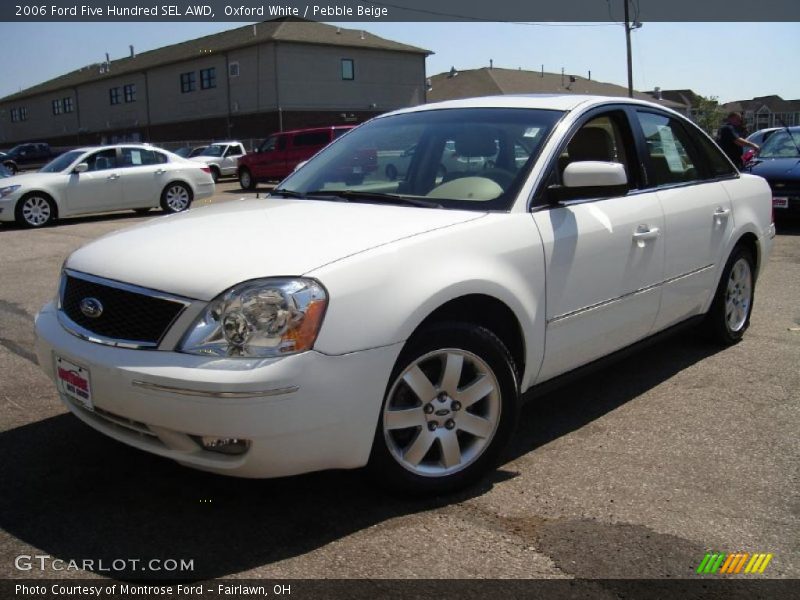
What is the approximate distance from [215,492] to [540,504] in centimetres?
133

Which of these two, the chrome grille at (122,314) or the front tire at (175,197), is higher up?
the front tire at (175,197)

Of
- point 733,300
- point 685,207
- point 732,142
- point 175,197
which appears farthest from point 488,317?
point 175,197

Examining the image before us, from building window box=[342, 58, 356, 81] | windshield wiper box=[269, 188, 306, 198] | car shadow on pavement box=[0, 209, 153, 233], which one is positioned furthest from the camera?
building window box=[342, 58, 356, 81]

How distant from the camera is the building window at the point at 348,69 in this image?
1762 inches

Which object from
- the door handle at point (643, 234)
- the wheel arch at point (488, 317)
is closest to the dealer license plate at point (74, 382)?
the wheel arch at point (488, 317)

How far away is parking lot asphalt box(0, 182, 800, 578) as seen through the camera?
105 inches

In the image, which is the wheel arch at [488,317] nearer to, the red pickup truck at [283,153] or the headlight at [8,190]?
the headlight at [8,190]

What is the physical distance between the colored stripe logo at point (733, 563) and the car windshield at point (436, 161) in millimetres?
1649

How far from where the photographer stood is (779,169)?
11320 millimetres

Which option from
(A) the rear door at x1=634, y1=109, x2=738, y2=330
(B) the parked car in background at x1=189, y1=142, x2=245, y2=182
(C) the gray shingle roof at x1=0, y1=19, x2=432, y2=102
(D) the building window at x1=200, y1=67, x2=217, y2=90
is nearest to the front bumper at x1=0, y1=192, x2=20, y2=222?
(A) the rear door at x1=634, y1=109, x2=738, y2=330

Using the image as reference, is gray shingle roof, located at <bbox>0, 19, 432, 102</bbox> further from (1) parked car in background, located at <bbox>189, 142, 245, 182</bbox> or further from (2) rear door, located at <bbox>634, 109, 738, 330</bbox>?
(2) rear door, located at <bbox>634, 109, 738, 330</bbox>

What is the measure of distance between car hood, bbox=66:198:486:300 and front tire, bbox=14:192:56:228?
11.3 m

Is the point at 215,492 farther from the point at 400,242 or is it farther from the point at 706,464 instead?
the point at 706,464

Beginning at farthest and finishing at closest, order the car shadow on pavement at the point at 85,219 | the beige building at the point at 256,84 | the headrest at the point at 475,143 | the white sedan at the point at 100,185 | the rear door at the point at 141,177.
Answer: the beige building at the point at 256,84, the rear door at the point at 141,177, the car shadow on pavement at the point at 85,219, the white sedan at the point at 100,185, the headrest at the point at 475,143
